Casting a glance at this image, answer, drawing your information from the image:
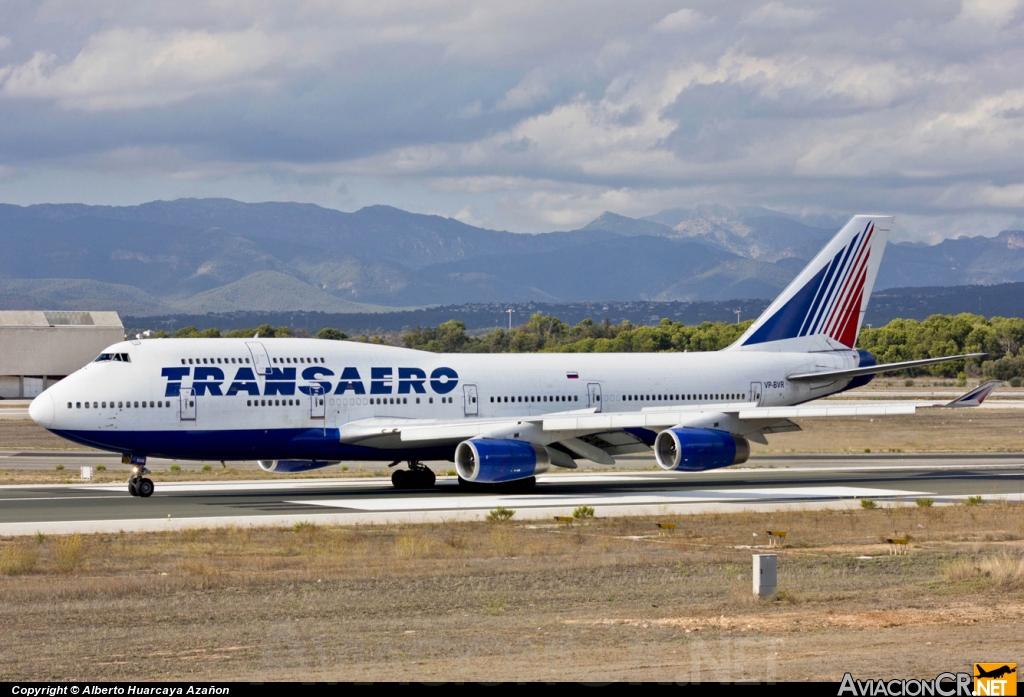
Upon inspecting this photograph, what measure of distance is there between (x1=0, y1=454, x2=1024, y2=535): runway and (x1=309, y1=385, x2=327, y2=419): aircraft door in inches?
102

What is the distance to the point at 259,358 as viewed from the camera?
39750 millimetres

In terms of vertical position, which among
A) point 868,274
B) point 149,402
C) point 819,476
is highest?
point 868,274

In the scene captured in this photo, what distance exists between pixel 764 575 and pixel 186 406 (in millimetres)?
22840

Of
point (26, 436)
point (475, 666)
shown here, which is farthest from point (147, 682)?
point (26, 436)

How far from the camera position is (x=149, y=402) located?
124 ft

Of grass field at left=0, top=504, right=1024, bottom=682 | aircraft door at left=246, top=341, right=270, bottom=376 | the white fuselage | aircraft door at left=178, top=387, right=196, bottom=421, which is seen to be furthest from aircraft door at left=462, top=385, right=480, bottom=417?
grass field at left=0, top=504, right=1024, bottom=682

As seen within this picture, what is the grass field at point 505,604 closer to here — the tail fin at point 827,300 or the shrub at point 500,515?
the shrub at point 500,515

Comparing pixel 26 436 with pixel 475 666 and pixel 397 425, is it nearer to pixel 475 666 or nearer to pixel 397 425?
pixel 397 425

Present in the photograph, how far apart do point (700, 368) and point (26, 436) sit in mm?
49363

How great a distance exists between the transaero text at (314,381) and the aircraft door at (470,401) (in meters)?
0.46

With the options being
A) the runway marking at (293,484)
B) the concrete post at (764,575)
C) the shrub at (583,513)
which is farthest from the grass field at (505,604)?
the runway marking at (293,484)

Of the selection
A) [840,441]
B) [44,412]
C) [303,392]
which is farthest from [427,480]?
[840,441]

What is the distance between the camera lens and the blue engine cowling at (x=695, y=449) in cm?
3941

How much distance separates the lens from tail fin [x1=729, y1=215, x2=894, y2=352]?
50000mm
